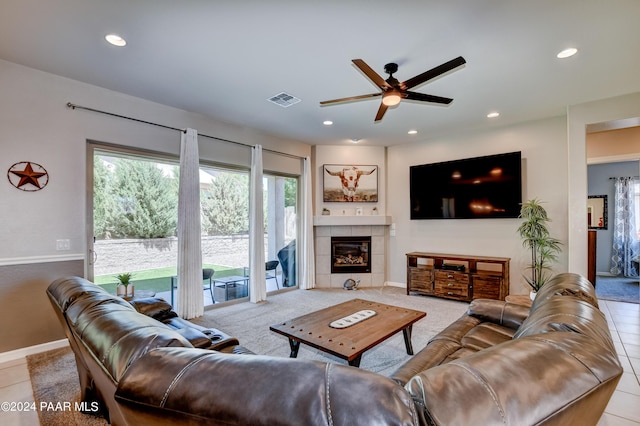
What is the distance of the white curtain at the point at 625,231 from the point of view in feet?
21.4

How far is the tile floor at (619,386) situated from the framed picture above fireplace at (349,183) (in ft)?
13.5

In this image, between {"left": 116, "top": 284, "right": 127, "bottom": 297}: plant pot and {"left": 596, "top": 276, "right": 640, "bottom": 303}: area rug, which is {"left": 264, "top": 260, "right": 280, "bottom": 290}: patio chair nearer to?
{"left": 116, "top": 284, "right": 127, "bottom": 297}: plant pot

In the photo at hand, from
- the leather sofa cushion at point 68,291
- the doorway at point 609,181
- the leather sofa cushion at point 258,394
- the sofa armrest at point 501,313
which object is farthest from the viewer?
the doorway at point 609,181

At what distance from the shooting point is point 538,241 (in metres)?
4.48

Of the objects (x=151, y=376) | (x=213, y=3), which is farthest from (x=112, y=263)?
(x=151, y=376)

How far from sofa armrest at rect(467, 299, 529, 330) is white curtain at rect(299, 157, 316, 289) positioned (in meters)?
3.65

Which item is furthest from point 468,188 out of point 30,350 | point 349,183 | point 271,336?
point 30,350

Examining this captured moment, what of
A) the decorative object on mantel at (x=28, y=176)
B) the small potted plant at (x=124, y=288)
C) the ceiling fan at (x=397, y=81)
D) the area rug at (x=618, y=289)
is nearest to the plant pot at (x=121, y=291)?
the small potted plant at (x=124, y=288)

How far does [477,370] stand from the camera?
2.56 ft

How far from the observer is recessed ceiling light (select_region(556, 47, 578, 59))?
9.16 feet

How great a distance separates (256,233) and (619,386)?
4.49 metres

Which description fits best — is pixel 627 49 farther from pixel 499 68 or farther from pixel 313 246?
pixel 313 246

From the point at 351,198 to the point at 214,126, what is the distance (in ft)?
9.90

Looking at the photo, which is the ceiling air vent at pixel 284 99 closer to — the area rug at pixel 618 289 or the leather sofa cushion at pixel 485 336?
the leather sofa cushion at pixel 485 336
